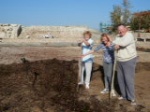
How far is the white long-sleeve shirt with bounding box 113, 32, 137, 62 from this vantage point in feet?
21.8

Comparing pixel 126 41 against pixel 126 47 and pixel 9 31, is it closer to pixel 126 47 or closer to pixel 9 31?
pixel 126 47

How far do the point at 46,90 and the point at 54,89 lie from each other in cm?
27

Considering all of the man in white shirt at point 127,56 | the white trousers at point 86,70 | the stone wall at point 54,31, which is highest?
the man in white shirt at point 127,56

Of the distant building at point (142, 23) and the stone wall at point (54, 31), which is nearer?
the distant building at point (142, 23)

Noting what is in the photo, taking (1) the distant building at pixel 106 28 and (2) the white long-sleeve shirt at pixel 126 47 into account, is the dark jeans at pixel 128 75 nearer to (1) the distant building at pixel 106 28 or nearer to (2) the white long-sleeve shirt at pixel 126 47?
(2) the white long-sleeve shirt at pixel 126 47

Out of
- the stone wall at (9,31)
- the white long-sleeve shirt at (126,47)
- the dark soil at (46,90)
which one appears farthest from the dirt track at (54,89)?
the stone wall at (9,31)

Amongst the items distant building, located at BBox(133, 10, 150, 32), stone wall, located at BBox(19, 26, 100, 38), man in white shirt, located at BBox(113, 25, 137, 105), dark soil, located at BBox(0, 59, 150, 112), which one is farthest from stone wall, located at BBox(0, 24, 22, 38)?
man in white shirt, located at BBox(113, 25, 137, 105)

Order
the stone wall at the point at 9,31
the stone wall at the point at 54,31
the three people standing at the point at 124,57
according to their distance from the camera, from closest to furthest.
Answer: the three people standing at the point at 124,57
the stone wall at the point at 9,31
the stone wall at the point at 54,31

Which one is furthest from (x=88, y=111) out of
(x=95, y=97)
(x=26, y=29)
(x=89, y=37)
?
(x=26, y=29)

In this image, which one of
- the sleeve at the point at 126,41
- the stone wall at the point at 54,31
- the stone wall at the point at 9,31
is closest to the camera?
the sleeve at the point at 126,41

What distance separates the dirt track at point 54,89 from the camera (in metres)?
6.82

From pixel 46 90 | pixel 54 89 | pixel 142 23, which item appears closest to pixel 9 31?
pixel 142 23

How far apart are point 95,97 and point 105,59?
2.97ft

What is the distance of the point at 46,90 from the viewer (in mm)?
8359
